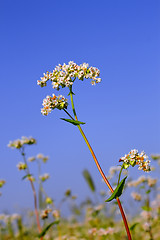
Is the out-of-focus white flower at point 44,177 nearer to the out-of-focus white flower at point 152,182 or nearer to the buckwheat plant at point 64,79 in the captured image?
the out-of-focus white flower at point 152,182

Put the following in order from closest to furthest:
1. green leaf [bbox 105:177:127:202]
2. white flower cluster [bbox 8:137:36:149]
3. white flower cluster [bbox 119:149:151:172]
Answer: green leaf [bbox 105:177:127:202]
white flower cluster [bbox 119:149:151:172]
white flower cluster [bbox 8:137:36:149]

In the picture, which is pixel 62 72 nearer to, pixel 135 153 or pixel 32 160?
pixel 135 153

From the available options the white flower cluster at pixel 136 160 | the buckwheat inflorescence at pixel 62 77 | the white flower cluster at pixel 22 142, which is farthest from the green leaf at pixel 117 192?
the white flower cluster at pixel 22 142

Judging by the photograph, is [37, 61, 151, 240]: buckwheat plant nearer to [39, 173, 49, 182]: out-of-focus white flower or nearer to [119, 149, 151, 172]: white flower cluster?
[119, 149, 151, 172]: white flower cluster

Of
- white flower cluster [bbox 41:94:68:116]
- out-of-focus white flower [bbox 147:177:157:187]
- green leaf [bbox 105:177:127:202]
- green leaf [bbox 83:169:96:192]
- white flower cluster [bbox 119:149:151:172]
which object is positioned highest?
green leaf [bbox 83:169:96:192]

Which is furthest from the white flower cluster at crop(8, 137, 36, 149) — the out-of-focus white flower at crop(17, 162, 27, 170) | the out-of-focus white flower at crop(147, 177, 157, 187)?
the out-of-focus white flower at crop(147, 177, 157, 187)

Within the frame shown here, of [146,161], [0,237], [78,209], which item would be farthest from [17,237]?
[146,161]

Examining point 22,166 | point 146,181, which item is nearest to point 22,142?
point 22,166
